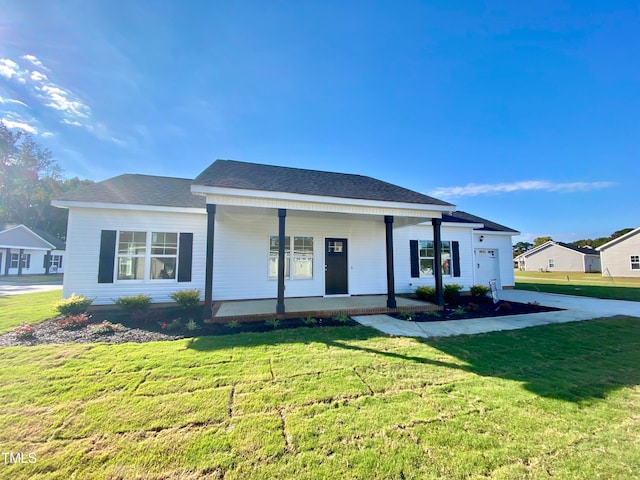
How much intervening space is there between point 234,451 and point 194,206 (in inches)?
307

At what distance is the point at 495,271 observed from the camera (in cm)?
1298

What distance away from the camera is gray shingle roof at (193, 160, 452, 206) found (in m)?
6.88

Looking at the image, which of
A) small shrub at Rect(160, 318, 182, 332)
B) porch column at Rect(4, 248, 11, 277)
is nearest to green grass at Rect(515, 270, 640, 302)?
small shrub at Rect(160, 318, 182, 332)

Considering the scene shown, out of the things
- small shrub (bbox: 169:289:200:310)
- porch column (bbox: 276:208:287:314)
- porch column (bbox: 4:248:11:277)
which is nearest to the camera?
porch column (bbox: 276:208:287:314)

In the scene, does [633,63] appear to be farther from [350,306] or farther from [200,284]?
[200,284]

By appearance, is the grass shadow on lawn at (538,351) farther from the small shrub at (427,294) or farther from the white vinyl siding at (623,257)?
the white vinyl siding at (623,257)

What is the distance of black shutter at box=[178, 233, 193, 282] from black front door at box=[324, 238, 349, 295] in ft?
15.3

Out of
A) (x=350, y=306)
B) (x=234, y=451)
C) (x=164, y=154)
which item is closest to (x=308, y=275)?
(x=350, y=306)

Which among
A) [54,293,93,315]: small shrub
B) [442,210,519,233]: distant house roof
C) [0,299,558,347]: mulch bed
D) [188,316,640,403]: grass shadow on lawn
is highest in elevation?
[442,210,519,233]: distant house roof

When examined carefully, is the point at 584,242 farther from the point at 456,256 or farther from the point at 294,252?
the point at 294,252

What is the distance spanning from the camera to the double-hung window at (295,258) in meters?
9.26

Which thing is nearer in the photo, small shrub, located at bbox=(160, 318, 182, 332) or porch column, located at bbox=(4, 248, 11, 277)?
small shrub, located at bbox=(160, 318, 182, 332)

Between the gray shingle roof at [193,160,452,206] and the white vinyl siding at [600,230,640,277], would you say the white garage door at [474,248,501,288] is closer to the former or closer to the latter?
the gray shingle roof at [193,160,452,206]

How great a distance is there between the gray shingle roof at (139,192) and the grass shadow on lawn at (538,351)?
5340 millimetres
